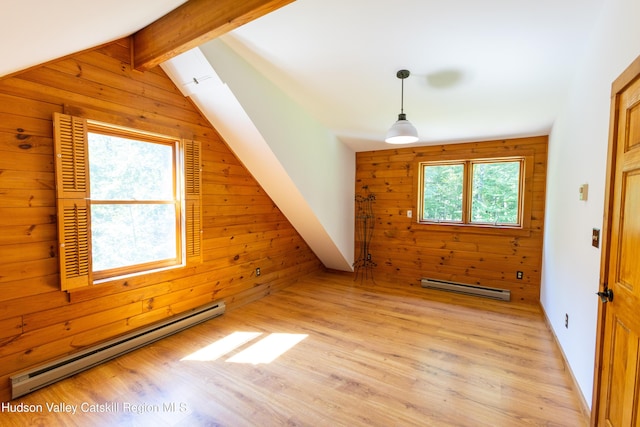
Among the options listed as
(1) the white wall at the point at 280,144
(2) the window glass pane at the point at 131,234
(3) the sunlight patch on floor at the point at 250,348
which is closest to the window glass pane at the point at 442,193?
(1) the white wall at the point at 280,144

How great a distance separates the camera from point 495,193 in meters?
4.21

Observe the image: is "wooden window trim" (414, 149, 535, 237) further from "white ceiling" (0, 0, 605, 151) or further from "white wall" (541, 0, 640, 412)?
"white wall" (541, 0, 640, 412)

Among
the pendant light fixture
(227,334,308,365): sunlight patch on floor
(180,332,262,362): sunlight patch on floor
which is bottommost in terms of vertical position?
(227,334,308,365): sunlight patch on floor

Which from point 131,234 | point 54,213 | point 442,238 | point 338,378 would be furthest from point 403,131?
point 54,213

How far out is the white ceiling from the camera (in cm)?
170

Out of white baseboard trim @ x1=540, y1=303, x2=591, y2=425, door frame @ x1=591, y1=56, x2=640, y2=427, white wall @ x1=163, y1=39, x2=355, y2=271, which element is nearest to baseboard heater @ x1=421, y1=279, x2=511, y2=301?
white baseboard trim @ x1=540, y1=303, x2=591, y2=425

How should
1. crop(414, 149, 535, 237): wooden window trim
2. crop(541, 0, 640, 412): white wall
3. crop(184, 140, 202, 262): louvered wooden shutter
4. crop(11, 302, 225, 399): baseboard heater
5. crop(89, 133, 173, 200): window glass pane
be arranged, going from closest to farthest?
crop(541, 0, 640, 412): white wall, crop(11, 302, 225, 399): baseboard heater, crop(89, 133, 173, 200): window glass pane, crop(184, 140, 202, 262): louvered wooden shutter, crop(414, 149, 535, 237): wooden window trim

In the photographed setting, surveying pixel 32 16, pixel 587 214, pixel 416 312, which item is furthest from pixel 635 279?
pixel 32 16

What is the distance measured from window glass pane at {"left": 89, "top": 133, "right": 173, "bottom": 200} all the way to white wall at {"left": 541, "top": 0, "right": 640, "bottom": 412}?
11.2 feet

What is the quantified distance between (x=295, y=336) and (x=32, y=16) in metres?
2.90

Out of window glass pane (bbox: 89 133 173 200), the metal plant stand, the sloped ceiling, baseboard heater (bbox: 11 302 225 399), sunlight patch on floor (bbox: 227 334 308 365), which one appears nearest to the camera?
the sloped ceiling

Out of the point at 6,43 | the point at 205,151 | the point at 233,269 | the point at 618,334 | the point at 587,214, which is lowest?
the point at 233,269

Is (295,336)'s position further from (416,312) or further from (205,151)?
(205,151)

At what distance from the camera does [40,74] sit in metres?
2.06
